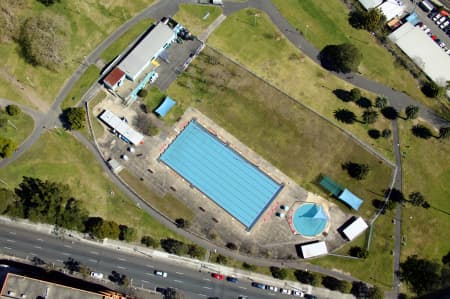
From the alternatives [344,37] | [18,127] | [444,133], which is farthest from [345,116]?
[18,127]

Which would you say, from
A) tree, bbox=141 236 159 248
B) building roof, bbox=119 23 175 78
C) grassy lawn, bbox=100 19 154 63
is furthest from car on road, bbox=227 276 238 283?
grassy lawn, bbox=100 19 154 63

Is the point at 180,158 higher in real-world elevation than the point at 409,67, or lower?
lower

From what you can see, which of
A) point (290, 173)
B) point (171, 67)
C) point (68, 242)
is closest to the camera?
point (68, 242)

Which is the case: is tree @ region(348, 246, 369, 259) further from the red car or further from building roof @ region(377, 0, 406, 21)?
building roof @ region(377, 0, 406, 21)

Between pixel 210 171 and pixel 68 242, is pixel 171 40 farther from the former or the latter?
pixel 68 242

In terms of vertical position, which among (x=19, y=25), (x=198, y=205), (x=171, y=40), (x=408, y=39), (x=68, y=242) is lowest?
(x=68, y=242)

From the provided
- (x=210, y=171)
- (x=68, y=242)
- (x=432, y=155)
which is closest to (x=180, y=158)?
(x=210, y=171)
